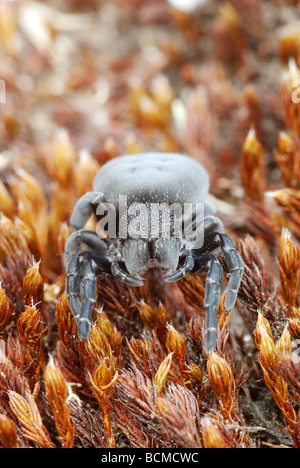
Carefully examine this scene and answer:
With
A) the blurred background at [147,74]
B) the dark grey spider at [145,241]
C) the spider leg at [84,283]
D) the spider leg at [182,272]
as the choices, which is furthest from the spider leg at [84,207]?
the blurred background at [147,74]

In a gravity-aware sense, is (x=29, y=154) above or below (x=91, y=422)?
above

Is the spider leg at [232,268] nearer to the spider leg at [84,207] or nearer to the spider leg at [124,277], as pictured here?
the spider leg at [124,277]

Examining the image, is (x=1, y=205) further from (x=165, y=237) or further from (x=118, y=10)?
(x=118, y=10)

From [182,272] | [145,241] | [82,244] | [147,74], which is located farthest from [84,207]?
[147,74]

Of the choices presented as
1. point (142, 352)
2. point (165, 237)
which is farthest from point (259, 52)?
point (142, 352)

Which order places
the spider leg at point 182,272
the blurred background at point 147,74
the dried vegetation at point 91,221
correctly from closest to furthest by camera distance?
the dried vegetation at point 91,221 → the spider leg at point 182,272 → the blurred background at point 147,74

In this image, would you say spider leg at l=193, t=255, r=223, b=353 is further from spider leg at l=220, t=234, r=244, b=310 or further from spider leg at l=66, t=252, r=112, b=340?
spider leg at l=66, t=252, r=112, b=340

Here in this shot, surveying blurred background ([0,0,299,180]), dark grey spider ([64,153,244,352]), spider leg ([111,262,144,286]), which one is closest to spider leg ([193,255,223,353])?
dark grey spider ([64,153,244,352])
